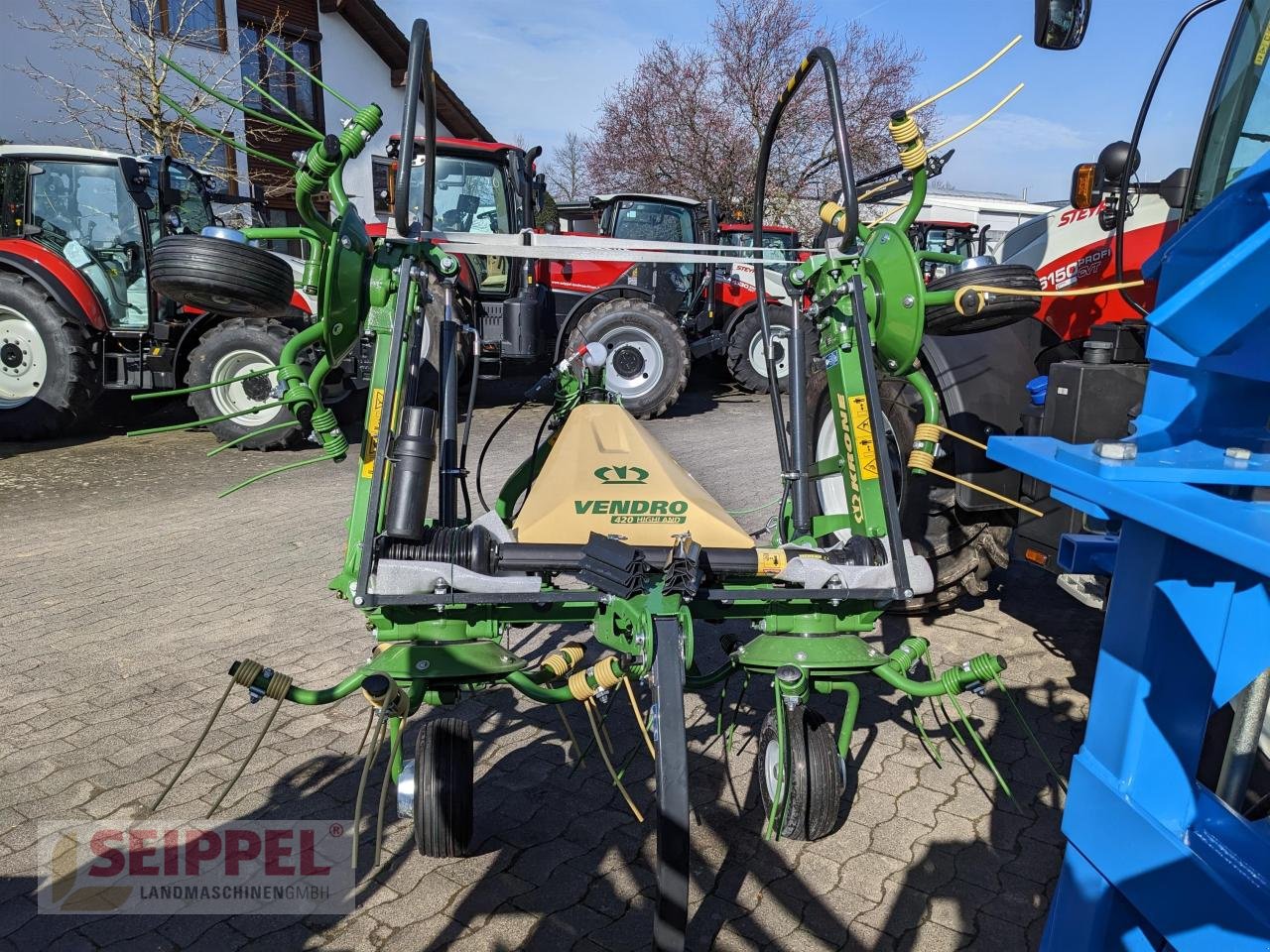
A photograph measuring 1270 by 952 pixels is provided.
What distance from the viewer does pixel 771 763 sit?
2.71m

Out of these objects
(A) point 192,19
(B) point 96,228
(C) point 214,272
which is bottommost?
(C) point 214,272

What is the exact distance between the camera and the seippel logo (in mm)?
2986

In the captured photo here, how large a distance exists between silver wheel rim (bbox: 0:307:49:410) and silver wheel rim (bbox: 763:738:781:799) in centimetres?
816

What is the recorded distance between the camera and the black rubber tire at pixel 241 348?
8.12 m

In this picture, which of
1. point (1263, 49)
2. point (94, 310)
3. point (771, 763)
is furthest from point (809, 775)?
point (94, 310)

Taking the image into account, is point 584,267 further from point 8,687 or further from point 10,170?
point 8,687

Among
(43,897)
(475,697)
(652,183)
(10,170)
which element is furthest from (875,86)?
(43,897)

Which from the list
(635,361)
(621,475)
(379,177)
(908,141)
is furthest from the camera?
(635,361)

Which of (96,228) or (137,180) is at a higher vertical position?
(137,180)

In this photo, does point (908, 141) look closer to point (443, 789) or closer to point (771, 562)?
point (771, 562)

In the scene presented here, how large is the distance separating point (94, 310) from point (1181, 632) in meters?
9.07

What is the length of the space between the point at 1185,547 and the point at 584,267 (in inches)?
413

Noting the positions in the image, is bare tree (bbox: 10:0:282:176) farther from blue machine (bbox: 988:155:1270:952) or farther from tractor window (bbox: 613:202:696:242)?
blue machine (bbox: 988:155:1270:952)

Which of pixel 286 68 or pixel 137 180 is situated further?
pixel 286 68
